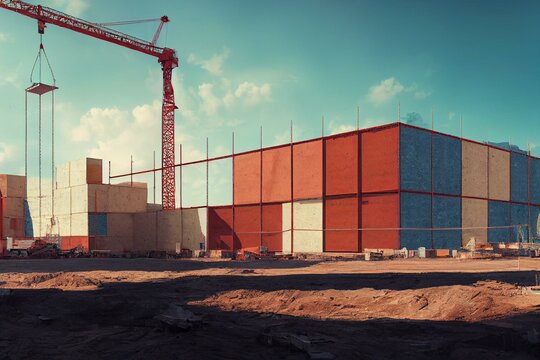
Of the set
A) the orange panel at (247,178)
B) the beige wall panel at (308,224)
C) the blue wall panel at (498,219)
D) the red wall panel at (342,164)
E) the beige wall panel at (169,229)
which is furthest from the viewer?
the beige wall panel at (169,229)

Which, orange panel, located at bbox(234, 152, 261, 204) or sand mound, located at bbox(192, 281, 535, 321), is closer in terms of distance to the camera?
sand mound, located at bbox(192, 281, 535, 321)

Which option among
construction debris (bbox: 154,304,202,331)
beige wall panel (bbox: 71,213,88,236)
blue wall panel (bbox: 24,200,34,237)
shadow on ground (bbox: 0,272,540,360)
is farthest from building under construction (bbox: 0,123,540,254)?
construction debris (bbox: 154,304,202,331)

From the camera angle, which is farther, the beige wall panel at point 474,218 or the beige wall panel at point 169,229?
the beige wall panel at point 169,229

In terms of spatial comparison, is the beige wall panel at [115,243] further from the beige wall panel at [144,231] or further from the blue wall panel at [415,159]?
the blue wall panel at [415,159]

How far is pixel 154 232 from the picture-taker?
61.8 meters

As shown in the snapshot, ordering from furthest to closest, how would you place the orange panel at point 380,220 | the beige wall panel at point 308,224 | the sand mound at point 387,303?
the beige wall panel at point 308,224, the orange panel at point 380,220, the sand mound at point 387,303

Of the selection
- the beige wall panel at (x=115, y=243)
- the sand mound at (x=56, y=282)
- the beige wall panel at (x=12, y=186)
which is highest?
the beige wall panel at (x=12, y=186)

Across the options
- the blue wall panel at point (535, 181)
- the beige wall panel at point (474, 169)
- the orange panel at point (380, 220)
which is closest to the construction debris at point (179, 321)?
the orange panel at point (380, 220)

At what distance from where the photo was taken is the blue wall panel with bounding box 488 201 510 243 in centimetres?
5131

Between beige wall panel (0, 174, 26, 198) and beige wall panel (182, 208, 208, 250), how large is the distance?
26439mm

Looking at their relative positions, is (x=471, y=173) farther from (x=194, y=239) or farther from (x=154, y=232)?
(x=154, y=232)

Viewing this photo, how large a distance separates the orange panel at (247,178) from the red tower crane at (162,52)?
1255cm

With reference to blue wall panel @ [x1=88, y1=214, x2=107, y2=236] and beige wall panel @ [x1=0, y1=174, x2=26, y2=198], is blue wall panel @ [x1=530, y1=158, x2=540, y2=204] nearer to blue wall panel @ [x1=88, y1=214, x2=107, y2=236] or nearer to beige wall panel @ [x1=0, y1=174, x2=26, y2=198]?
blue wall panel @ [x1=88, y1=214, x2=107, y2=236]

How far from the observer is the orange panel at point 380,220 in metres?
40.9
